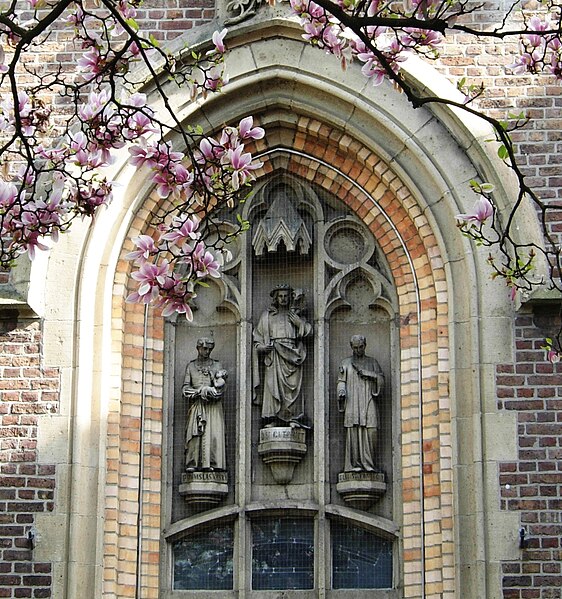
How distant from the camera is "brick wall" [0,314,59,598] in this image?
31.3ft

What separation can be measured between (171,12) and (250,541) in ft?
11.7

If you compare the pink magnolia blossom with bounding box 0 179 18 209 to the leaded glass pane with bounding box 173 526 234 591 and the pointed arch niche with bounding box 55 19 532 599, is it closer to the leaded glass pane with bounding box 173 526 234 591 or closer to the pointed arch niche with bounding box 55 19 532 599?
the pointed arch niche with bounding box 55 19 532 599

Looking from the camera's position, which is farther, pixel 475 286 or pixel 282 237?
pixel 282 237

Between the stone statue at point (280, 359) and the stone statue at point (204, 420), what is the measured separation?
10.6 inches

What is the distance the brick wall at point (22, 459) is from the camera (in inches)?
375

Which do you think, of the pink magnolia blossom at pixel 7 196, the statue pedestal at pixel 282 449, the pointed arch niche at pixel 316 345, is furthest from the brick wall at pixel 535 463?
the pink magnolia blossom at pixel 7 196

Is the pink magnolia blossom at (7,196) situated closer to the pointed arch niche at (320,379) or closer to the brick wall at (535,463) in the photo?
the pointed arch niche at (320,379)

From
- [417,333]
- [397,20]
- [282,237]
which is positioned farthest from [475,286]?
[397,20]

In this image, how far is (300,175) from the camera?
10789mm

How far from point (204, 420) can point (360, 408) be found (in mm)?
1021

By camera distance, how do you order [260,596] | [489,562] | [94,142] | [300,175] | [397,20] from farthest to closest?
[300,175]
[260,596]
[489,562]
[94,142]
[397,20]

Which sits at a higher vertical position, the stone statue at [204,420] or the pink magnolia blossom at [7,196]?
the pink magnolia blossom at [7,196]

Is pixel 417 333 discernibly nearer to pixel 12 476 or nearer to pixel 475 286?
pixel 475 286

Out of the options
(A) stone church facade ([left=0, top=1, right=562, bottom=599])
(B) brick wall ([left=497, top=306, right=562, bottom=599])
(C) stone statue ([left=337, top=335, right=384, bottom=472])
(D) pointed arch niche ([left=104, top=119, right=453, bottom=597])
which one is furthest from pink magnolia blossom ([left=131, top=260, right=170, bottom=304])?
(C) stone statue ([left=337, top=335, right=384, bottom=472])
